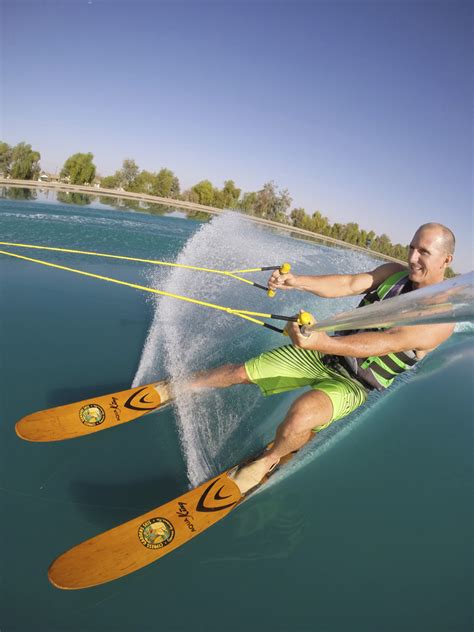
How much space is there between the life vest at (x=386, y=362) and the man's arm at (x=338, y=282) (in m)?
0.25

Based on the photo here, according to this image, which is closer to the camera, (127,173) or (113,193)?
(113,193)

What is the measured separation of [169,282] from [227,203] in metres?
69.0

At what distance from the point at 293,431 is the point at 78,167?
68683 mm

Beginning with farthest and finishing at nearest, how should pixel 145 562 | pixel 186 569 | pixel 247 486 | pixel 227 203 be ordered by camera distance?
pixel 227 203
pixel 247 486
pixel 186 569
pixel 145 562

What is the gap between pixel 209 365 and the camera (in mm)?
5469

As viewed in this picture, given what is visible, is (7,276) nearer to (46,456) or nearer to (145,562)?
(46,456)

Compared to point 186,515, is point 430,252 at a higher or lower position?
higher

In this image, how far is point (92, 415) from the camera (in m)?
3.89

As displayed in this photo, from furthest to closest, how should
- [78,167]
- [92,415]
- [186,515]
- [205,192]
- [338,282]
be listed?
[205,192] < [78,167] < [338,282] < [92,415] < [186,515]

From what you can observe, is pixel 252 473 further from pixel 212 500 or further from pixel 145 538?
pixel 145 538

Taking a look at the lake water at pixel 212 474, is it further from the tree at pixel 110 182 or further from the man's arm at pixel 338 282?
the tree at pixel 110 182

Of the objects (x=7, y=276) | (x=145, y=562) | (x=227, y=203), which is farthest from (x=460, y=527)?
(x=227, y=203)

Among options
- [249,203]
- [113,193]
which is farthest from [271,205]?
[113,193]

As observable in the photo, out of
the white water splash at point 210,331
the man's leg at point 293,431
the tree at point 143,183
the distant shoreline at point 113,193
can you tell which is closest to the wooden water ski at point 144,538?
the man's leg at point 293,431
